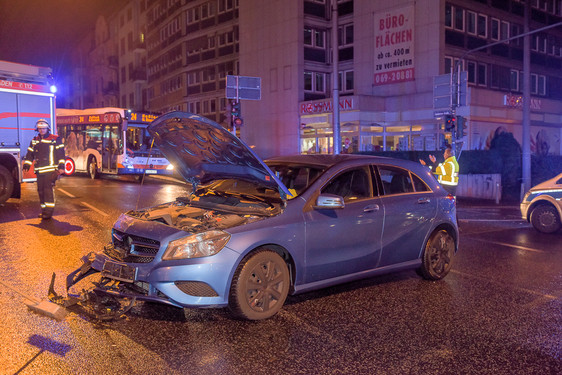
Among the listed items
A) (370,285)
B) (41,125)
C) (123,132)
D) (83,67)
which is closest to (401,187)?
(370,285)

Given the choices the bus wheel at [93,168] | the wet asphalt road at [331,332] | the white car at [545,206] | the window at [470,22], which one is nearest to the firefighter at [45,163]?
the wet asphalt road at [331,332]

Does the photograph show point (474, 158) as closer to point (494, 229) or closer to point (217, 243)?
point (494, 229)

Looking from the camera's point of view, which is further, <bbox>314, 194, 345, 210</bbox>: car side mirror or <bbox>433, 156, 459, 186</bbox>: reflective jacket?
<bbox>433, 156, 459, 186</bbox>: reflective jacket

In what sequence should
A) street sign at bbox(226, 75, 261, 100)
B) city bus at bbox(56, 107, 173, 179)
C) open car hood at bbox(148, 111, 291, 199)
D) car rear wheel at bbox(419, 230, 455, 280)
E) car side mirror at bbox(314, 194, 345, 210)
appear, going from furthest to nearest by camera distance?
city bus at bbox(56, 107, 173, 179)
street sign at bbox(226, 75, 261, 100)
car rear wheel at bbox(419, 230, 455, 280)
car side mirror at bbox(314, 194, 345, 210)
open car hood at bbox(148, 111, 291, 199)

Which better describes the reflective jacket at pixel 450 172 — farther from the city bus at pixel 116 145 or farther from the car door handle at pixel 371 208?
the city bus at pixel 116 145

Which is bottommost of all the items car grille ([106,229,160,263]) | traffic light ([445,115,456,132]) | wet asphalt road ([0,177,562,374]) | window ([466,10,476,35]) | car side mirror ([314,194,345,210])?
wet asphalt road ([0,177,562,374])

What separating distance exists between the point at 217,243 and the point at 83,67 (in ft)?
276

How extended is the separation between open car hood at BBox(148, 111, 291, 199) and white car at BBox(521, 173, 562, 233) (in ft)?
25.8

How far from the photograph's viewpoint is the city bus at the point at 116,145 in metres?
22.5

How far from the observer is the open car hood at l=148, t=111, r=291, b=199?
5133 millimetres

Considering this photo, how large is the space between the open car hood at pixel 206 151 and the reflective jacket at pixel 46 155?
226 inches

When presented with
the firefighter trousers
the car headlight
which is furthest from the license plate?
the firefighter trousers

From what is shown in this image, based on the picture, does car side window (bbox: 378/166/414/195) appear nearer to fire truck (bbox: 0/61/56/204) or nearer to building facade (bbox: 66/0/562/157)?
fire truck (bbox: 0/61/56/204)

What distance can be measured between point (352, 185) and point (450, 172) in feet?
21.1
